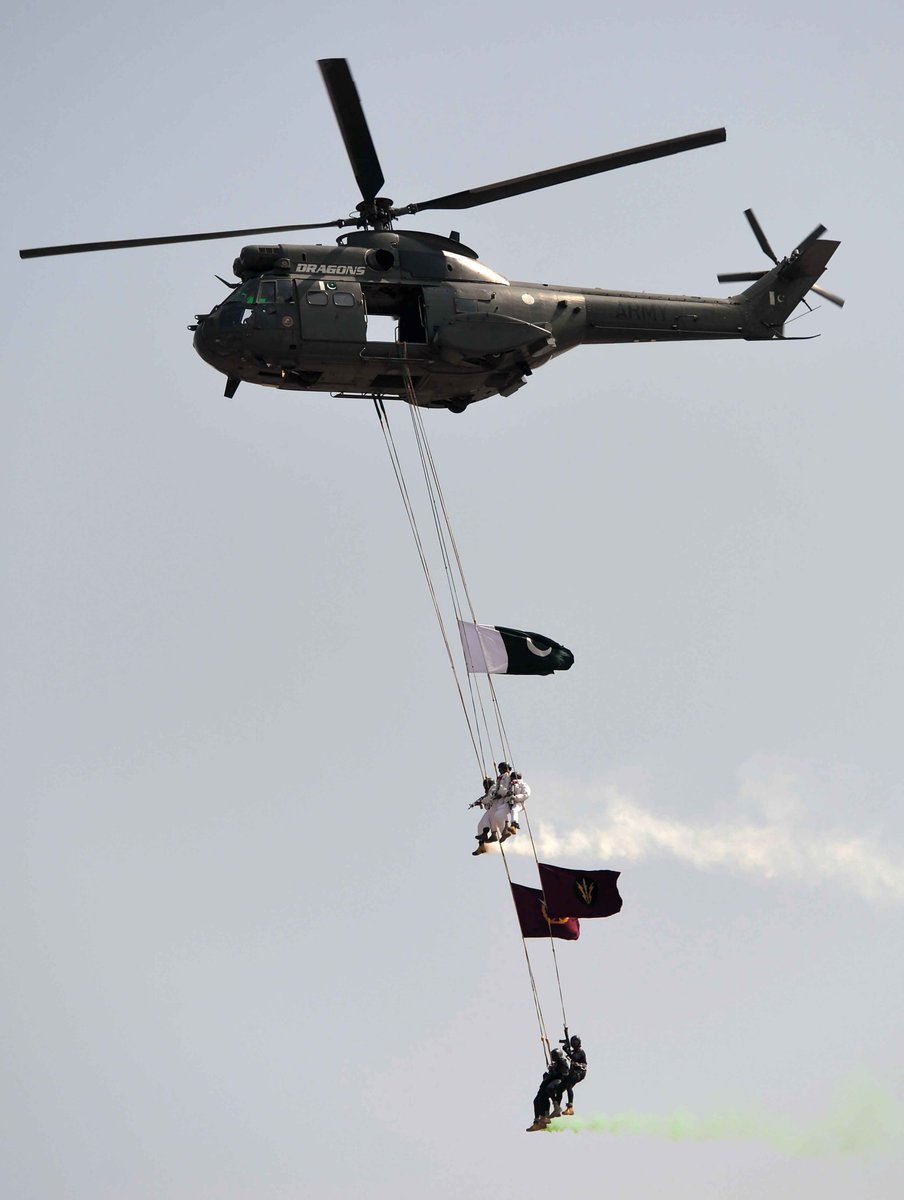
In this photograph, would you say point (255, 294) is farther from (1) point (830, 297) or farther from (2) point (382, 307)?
(1) point (830, 297)

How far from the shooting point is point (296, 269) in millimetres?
36031

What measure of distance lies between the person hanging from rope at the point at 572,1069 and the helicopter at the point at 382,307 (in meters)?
11.2

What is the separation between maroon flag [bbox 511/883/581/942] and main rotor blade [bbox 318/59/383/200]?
12.6 m

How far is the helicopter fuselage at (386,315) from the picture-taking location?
35.5m

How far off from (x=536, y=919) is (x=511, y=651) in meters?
5.20

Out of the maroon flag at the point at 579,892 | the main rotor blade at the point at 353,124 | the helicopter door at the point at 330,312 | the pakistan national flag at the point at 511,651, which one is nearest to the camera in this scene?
Result: the main rotor blade at the point at 353,124

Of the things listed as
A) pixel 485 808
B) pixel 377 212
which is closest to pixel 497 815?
pixel 485 808

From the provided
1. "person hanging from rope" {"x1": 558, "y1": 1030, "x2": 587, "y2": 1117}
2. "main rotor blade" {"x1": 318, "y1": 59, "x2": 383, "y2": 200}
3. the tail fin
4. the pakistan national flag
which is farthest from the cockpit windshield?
"person hanging from rope" {"x1": 558, "y1": 1030, "x2": 587, "y2": 1117}

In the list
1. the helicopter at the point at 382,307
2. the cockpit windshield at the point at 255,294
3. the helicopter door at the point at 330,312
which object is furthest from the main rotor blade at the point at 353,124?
the cockpit windshield at the point at 255,294

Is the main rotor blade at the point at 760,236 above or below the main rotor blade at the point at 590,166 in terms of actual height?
above

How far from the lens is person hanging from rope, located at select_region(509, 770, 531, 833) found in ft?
117

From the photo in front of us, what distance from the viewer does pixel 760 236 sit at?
42719mm

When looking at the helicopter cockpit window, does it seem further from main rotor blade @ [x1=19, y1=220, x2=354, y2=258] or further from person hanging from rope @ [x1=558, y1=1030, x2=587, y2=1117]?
person hanging from rope @ [x1=558, y1=1030, x2=587, y2=1117]

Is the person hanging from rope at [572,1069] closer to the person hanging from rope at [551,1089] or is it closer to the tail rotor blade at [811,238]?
the person hanging from rope at [551,1089]
